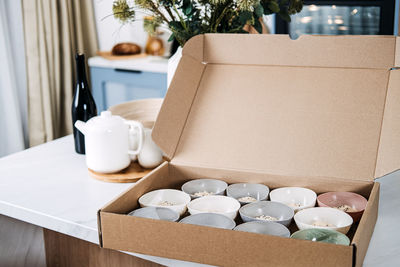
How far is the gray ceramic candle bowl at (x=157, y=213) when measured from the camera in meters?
0.92

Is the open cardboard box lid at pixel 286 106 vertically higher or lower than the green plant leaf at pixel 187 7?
lower

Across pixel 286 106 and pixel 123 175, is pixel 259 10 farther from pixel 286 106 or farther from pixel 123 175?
pixel 123 175

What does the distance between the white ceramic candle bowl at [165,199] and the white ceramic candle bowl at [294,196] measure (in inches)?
7.9

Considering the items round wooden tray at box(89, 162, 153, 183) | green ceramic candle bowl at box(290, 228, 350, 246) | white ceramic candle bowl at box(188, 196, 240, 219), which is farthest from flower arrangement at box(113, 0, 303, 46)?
green ceramic candle bowl at box(290, 228, 350, 246)

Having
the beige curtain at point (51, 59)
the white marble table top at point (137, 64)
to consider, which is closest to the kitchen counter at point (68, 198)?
the white marble table top at point (137, 64)

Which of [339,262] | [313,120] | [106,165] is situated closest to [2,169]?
[106,165]

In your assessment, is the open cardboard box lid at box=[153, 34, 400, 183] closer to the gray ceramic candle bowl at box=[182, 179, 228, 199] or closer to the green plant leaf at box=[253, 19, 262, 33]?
the gray ceramic candle bowl at box=[182, 179, 228, 199]

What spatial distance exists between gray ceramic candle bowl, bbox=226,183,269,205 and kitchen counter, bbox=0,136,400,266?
0.82 feet

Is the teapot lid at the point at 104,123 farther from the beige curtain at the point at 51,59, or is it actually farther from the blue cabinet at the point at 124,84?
the beige curtain at the point at 51,59

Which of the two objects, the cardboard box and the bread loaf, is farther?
the bread loaf

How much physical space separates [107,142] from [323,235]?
0.59 m

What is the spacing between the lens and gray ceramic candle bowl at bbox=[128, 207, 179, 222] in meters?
0.92

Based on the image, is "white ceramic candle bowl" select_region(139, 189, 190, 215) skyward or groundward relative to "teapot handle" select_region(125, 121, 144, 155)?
groundward

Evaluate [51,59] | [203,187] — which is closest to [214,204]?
[203,187]
